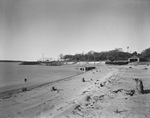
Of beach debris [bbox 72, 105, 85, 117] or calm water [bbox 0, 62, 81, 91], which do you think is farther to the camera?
calm water [bbox 0, 62, 81, 91]

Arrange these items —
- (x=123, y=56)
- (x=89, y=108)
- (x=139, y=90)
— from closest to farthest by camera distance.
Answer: (x=89, y=108) < (x=139, y=90) < (x=123, y=56)

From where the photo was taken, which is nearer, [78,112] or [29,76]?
[78,112]

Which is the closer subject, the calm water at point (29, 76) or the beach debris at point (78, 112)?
the beach debris at point (78, 112)

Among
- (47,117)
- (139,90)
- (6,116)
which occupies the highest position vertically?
(139,90)

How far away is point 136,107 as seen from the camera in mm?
5512

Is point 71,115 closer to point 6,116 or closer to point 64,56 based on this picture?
point 6,116

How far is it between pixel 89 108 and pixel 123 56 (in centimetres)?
9123

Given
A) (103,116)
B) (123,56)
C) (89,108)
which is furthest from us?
(123,56)

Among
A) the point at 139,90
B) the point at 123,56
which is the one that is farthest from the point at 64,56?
the point at 139,90

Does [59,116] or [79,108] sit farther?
[79,108]

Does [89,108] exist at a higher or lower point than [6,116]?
higher

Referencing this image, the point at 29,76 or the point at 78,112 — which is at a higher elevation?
the point at 78,112

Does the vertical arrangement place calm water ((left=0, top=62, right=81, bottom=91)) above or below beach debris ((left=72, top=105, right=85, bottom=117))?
below

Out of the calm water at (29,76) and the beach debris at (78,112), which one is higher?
the beach debris at (78,112)
